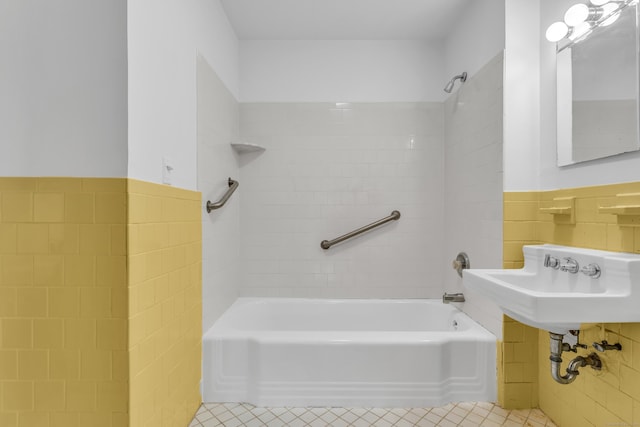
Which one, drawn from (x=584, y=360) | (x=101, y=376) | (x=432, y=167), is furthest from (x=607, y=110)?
(x=101, y=376)

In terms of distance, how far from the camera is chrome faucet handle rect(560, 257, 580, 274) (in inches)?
51.2

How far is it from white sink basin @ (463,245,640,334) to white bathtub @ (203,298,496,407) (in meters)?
0.49

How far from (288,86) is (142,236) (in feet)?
5.55

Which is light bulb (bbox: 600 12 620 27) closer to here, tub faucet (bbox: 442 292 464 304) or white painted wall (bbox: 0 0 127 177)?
tub faucet (bbox: 442 292 464 304)

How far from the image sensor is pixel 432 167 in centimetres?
245

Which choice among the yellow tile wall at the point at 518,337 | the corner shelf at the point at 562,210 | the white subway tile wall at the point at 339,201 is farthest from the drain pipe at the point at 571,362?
the white subway tile wall at the point at 339,201

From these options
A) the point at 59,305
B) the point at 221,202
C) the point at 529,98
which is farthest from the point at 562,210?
the point at 59,305

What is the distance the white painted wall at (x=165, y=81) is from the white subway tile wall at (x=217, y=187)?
112 mm

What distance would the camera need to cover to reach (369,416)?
1.59 m

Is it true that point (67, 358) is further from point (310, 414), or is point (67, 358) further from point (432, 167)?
point (432, 167)

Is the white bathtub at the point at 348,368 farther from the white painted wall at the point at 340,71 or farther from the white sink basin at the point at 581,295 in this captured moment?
the white painted wall at the point at 340,71

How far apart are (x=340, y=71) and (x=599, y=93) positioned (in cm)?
156

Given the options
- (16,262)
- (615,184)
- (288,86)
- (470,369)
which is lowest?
(470,369)

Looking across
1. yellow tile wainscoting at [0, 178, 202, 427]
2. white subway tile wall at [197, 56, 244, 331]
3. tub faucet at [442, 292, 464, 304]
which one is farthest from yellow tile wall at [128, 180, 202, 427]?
tub faucet at [442, 292, 464, 304]
